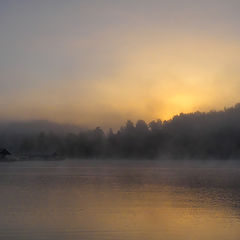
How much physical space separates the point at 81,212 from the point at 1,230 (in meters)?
6.21

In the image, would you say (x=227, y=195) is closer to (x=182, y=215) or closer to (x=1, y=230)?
(x=182, y=215)

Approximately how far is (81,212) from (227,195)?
14452mm

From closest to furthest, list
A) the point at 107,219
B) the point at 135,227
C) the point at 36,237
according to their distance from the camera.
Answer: the point at 36,237, the point at 135,227, the point at 107,219

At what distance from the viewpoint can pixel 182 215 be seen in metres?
22.9

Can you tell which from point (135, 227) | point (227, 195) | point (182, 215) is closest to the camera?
point (135, 227)

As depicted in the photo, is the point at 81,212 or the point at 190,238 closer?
the point at 190,238

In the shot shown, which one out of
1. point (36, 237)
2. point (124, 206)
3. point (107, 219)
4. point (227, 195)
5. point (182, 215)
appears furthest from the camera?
point (227, 195)

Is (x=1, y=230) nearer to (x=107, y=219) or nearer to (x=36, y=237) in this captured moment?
(x=36, y=237)

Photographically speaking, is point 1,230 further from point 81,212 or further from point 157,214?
point 157,214

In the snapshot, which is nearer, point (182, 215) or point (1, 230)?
point (1, 230)

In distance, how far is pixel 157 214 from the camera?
76.3 ft

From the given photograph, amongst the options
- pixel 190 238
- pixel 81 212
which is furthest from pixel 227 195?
pixel 190 238

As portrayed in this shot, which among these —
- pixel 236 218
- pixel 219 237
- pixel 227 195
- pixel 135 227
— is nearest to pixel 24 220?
pixel 135 227

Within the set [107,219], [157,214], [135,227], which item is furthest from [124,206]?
[135,227]
